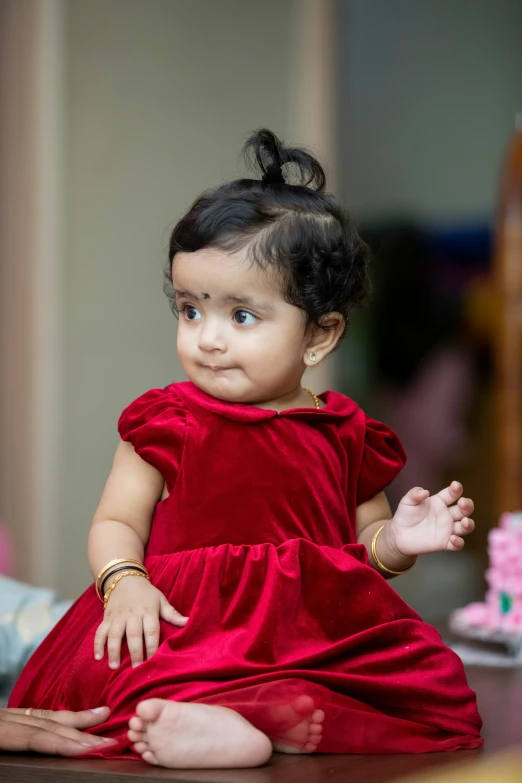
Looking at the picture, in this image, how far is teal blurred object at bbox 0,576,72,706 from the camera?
1532 mm

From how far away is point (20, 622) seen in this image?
1.57 metres

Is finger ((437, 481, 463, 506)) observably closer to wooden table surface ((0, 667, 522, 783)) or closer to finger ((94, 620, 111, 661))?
wooden table surface ((0, 667, 522, 783))

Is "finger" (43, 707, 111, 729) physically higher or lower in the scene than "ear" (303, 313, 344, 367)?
lower

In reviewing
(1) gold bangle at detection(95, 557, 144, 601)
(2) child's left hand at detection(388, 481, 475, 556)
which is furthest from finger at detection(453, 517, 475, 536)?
(1) gold bangle at detection(95, 557, 144, 601)

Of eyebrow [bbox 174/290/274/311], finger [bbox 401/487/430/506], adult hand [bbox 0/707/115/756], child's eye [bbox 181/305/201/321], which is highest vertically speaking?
eyebrow [bbox 174/290/274/311]

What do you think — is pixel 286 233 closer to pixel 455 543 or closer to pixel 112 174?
pixel 455 543

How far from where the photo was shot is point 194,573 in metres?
1.14

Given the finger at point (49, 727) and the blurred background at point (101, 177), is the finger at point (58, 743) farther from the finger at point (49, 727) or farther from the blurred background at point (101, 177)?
the blurred background at point (101, 177)

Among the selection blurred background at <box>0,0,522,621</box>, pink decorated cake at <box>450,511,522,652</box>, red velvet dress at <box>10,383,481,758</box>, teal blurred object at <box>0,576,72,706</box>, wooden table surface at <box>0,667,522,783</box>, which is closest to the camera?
wooden table surface at <box>0,667,522,783</box>

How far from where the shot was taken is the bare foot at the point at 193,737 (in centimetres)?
97

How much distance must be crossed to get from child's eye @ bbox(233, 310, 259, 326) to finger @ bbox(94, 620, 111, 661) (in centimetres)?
35

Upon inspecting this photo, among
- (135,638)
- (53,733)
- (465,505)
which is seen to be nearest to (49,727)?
(53,733)

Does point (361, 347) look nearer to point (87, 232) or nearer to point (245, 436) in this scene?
point (87, 232)

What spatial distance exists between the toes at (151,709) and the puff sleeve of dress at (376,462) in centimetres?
42
